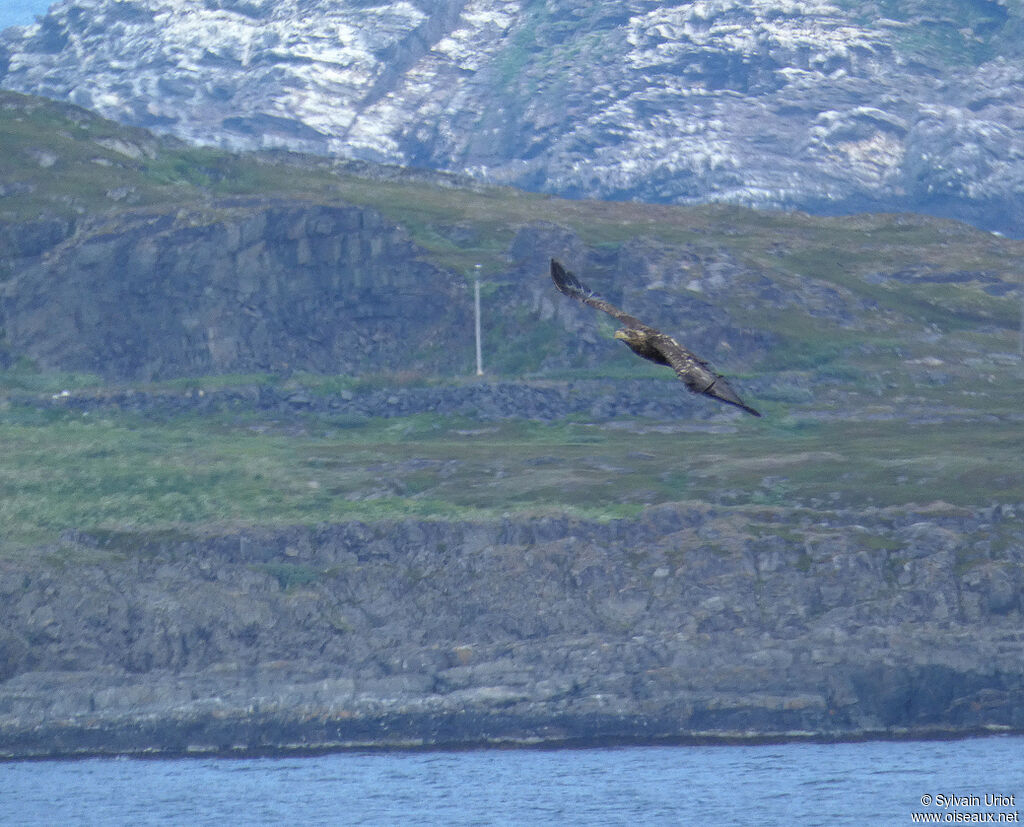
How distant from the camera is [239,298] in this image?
10756 centimetres

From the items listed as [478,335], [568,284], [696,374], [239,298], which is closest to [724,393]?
[696,374]

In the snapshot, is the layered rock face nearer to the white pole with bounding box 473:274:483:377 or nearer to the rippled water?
the white pole with bounding box 473:274:483:377

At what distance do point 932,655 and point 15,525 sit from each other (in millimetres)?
37096

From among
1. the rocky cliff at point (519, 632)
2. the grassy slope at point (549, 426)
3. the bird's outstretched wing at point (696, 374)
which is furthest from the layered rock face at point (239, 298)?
the bird's outstretched wing at point (696, 374)

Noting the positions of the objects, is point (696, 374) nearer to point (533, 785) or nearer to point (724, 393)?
point (724, 393)

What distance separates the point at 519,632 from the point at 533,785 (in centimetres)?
1091

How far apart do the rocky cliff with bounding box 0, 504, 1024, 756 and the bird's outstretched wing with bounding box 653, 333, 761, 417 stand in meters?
39.8

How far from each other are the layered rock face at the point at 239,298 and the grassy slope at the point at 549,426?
332 centimetres

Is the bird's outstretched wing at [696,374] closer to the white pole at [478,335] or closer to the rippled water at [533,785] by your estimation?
the rippled water at [533,785]

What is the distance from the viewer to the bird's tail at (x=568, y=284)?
95.3 feet

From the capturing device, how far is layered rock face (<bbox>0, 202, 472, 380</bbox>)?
104688mm

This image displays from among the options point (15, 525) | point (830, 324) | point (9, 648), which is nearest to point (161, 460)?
point (15, 525)

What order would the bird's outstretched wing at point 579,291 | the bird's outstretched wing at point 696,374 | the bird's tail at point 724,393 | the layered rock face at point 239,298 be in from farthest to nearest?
the layered rock face at point 239,298 → the bird's outstretched wing at point 579,291 → the bird's outstretched wing at point 696,374 → the bird's tail at point 724,393

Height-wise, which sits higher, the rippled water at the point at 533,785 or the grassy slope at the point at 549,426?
the grassy slope at the point at 549,426
